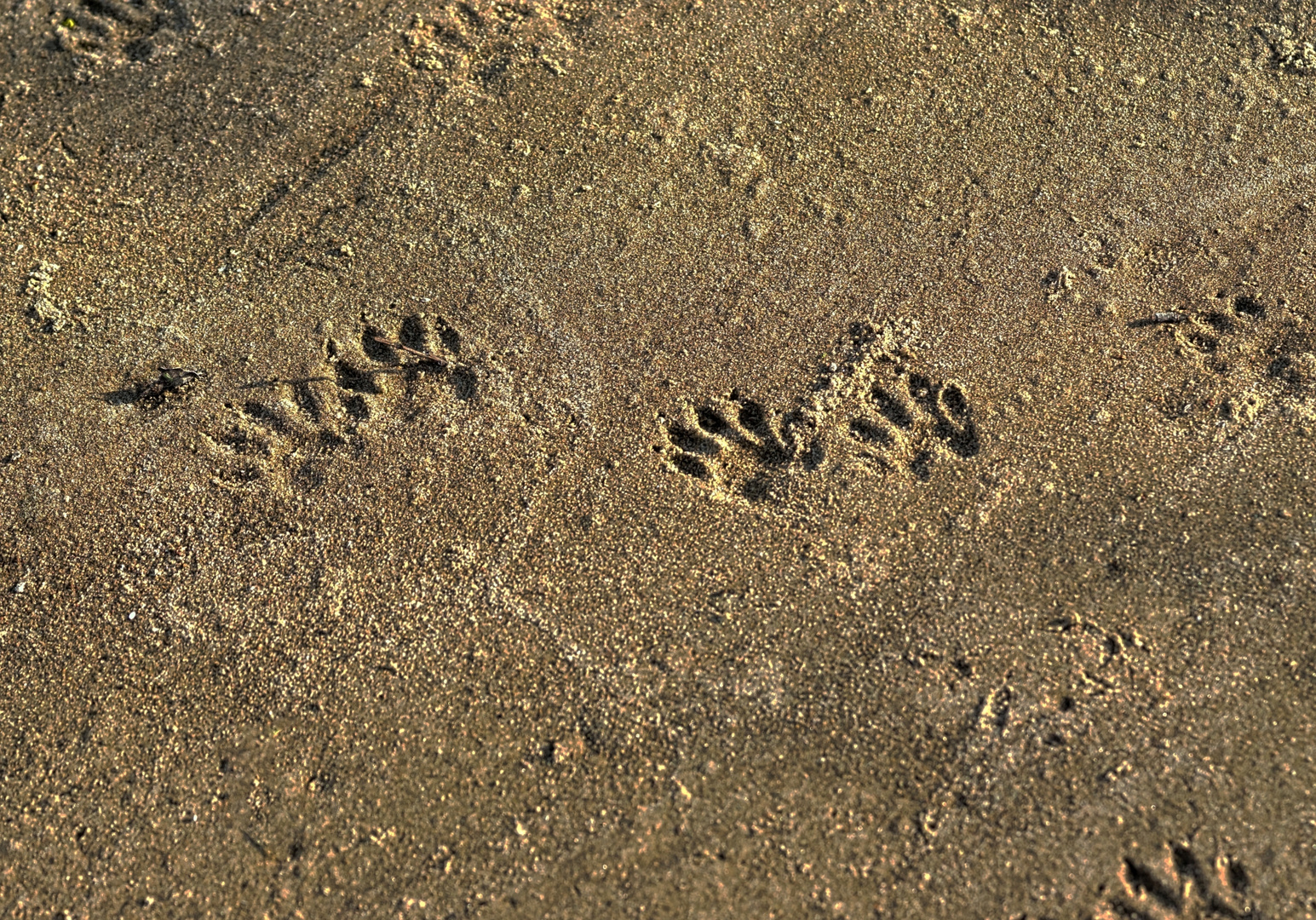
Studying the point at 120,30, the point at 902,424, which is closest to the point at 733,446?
the point at 902,424

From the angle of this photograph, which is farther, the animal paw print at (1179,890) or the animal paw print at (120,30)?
the animal paw print at (120,30)

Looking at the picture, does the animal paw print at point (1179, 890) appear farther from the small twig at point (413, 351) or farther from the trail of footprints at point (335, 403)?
the small twig at point (413, 351)

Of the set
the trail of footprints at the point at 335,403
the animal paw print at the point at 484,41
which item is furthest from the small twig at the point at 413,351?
the animal paw print at the point at 484,41

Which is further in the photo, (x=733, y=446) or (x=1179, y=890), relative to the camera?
(x=733, y=446)

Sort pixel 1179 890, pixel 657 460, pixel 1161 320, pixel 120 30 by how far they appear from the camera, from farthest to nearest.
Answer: pixel 120 30 < pixel 1161 320 < pixel 657 460 < pixel 1179 890

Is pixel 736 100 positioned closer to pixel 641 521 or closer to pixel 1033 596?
pixel 641 521

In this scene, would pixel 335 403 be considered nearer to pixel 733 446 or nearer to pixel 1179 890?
pixel 733 446
